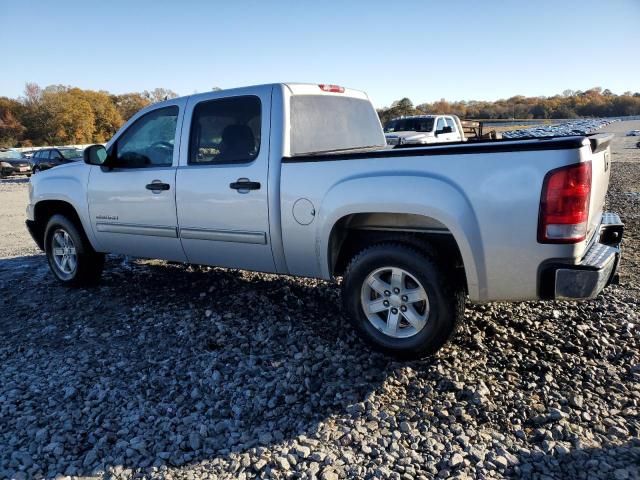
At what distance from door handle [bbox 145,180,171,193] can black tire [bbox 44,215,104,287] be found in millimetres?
1322

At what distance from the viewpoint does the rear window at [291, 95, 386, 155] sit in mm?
4277

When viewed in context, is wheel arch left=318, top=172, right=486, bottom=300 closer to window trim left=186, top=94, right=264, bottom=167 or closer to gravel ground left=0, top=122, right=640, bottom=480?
gravel ground left=0, top=122, right=640, bottom=480

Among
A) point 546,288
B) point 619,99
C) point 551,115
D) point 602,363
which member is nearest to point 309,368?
point 546,288

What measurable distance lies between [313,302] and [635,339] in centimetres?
273

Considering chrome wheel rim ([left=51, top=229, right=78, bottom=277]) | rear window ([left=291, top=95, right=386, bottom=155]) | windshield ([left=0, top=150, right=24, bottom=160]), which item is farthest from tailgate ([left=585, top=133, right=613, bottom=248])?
windshield ([left=0, top=150, right=24, bottom=160])

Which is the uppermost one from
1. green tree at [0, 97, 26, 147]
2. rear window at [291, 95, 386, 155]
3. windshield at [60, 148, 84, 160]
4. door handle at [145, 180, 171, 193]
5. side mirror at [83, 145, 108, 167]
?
green tree at [0, 97, 26, 147]

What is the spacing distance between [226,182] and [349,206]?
120 centimetres

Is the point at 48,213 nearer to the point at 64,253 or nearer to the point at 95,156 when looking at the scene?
the point at 64,253

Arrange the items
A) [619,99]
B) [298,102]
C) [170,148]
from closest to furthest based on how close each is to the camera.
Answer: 1. [298,102]
2. [170,148]
3. [619,99]

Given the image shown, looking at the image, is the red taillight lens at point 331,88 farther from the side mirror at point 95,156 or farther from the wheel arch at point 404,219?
the side mirror at point 95,156

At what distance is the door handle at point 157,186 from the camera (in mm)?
4602

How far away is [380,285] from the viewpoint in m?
3.66

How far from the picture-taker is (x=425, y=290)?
3.43 meters

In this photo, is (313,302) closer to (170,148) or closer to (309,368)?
(309,368)
